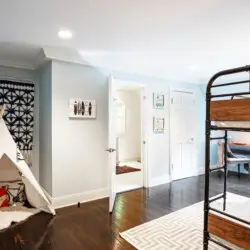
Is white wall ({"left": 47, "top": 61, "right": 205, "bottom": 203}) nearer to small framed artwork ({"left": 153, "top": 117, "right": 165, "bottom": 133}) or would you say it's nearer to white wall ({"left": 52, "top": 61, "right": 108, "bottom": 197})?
white wall ({"left": 52, "top": 61, "right": 108, "bottom": 197})

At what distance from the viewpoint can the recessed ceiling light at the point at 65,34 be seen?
2610mm

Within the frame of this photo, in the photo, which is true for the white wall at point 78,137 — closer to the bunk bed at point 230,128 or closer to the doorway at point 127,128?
the bunk bed at point 230,128

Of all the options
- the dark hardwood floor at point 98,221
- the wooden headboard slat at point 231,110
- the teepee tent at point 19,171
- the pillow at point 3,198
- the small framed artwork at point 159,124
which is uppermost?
the wooden headboard slat at point 231,110

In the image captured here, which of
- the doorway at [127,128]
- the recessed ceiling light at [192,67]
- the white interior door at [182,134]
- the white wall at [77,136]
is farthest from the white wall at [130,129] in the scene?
the white wall at [77,136]

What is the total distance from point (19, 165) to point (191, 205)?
272cm

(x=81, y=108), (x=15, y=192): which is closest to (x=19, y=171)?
(x=15, y=192)

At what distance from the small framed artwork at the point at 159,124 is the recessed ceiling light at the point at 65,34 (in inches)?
102

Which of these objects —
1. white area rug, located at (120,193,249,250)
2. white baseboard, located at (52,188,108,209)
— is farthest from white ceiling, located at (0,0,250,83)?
white baseboard, located at (52,188,108,209)

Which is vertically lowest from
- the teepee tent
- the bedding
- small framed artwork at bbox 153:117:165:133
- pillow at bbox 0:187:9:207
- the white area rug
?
the white area rug

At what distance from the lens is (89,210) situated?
11.0 feet

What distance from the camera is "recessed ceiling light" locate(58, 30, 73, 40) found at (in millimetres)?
2610

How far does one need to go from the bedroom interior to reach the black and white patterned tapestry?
18mm

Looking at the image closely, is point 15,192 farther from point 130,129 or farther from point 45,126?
point 130,129

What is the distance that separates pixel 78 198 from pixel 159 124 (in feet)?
7.53
